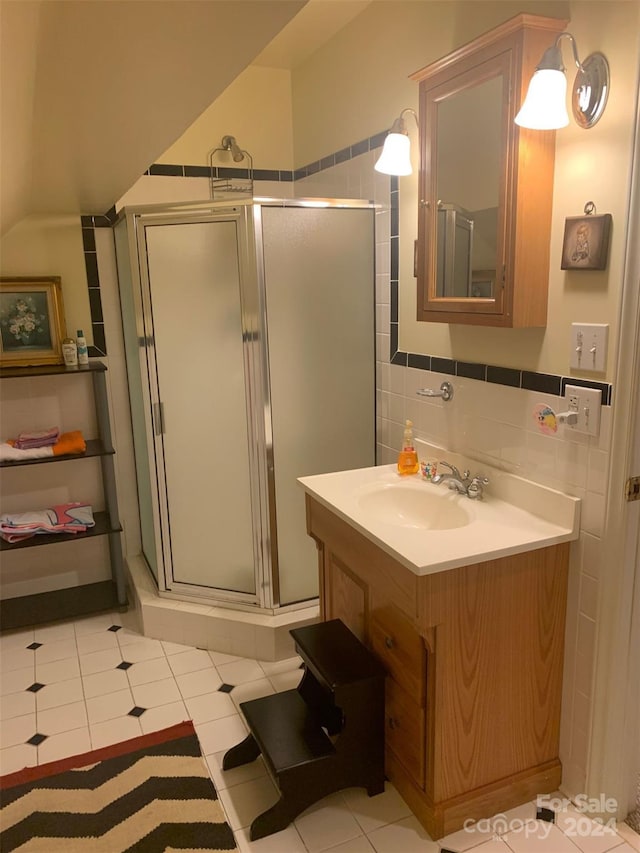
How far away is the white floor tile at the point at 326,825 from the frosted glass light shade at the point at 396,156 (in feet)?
6.58

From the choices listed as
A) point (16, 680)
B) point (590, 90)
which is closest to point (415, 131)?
point (590, 90)

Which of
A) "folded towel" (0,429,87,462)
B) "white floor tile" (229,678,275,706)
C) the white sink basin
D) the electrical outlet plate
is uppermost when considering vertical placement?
the electrical outlet plate

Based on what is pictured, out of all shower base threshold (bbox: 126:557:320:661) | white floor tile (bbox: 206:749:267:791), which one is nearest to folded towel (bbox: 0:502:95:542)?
shower base threshold (bbox: 126:557:320:661)

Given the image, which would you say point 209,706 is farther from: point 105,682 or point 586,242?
point 586,242

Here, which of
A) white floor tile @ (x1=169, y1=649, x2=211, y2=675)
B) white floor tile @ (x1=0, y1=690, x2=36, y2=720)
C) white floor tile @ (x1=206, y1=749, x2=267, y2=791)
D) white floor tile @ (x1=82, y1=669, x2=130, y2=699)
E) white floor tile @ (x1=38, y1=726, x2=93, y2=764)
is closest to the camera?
white floor tile @ (x1=206, y1=749, x2=267, y2=791)

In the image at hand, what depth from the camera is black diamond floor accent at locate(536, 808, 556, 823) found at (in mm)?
1829

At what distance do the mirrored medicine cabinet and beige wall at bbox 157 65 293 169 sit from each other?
4.46 feet

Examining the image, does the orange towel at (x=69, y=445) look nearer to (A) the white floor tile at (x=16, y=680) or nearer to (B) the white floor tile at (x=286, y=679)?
(A) the white floor tile at (x=16, y=680)

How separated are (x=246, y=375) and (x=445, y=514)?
0.97m

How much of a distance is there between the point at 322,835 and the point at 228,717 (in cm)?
61

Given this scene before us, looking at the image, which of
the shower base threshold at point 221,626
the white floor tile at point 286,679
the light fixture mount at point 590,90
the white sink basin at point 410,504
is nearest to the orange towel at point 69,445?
the shower base threshold at point 221,626

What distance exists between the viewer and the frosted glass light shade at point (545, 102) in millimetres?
1474

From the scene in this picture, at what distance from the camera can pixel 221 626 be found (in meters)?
2.69

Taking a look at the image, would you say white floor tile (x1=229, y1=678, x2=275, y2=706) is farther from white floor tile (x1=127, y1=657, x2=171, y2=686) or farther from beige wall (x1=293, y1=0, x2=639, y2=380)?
beige wall (x1=293, y1=0, x2=639, y2=380)
